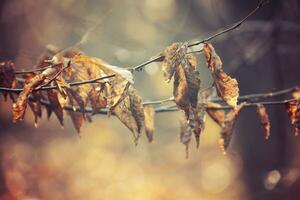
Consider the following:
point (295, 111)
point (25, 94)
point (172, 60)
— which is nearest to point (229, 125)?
point (295, 111)

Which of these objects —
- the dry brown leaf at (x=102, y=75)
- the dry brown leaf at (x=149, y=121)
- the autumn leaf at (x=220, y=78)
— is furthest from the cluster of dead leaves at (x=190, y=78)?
the dry brown leaf at (x=149, y=121)

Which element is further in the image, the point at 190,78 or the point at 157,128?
the point at 157,128

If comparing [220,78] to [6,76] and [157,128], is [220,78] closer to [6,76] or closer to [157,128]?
[6,76]

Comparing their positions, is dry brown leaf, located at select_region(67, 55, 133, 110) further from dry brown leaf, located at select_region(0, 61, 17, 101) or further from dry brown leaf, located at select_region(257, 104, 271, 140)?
dry brown leaf, located at select_region(257, 104, 271, 140)

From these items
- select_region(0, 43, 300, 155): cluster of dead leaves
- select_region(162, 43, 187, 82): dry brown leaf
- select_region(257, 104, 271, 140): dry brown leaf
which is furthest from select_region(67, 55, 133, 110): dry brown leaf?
select_region(257, 104, 271, 140): dry brown leaf

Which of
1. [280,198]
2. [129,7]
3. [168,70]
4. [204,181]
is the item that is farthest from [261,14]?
[129,7]

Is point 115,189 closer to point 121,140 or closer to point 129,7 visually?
point 121,140
